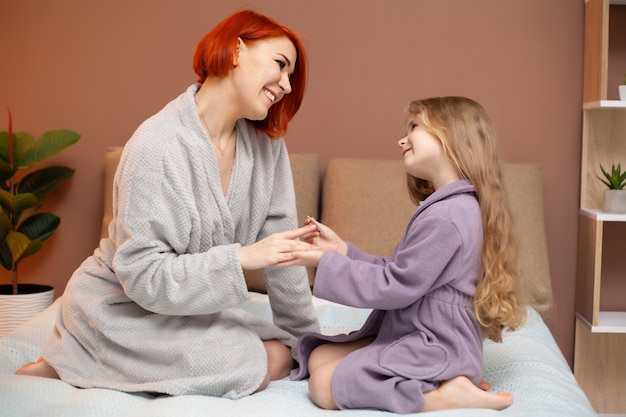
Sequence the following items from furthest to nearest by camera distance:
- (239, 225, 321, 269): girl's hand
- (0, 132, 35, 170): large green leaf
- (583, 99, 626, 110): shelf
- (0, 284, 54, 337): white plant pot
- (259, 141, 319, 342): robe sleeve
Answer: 1. (0, 132, 35, 170): large green leaf
2. (0, 284, 54, 337): white plant pot
3. (583, 99, 626, 110): shelf
4. (259, 141, 319, 342): robe sleeve
5. (239, 225, 321, 269): girl's hand

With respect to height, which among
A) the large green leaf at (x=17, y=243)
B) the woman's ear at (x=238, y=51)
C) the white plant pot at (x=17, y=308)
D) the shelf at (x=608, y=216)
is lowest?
the white plant pot at (x=17, y=308)

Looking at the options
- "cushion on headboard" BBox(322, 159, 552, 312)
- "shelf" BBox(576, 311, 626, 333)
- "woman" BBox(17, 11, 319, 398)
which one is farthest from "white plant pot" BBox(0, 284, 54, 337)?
"shelf" BBox(576, 311, 626, 333)

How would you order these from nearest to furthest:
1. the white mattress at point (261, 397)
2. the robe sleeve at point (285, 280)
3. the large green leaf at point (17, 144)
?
1. the white mattress at point (261, 397)
2. the robe sleeve at point (285, 280)
3. the large green leaf at point (17, 144)

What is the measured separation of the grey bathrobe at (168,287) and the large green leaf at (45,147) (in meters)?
1.05

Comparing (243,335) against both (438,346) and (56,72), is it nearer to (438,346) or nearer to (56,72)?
(438,346)

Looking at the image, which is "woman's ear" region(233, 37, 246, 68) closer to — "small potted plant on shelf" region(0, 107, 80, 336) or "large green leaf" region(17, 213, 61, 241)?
"small potted plant on shelf" region(0, 107, 80, 336)

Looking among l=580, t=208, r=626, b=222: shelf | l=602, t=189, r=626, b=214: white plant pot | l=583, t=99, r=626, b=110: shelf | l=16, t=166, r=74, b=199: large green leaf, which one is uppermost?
l=583, t=99, r=626, b=110: shelf

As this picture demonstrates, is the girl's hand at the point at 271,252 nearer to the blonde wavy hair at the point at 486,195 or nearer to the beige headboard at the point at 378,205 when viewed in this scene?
the blonde wavy hair at the point at 486,195

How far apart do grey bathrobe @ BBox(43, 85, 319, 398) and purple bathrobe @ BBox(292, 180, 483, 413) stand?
0.23 m

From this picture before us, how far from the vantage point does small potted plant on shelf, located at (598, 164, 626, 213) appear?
8.73ft

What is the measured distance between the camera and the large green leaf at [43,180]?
9.57 ft

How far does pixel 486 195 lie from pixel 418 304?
284 millimetres

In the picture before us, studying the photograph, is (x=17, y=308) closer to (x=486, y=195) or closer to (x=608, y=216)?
(x=486, y=195)

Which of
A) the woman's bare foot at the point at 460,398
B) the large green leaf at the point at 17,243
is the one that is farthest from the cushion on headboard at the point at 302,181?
the woman's bare foot at the point at 460,398
